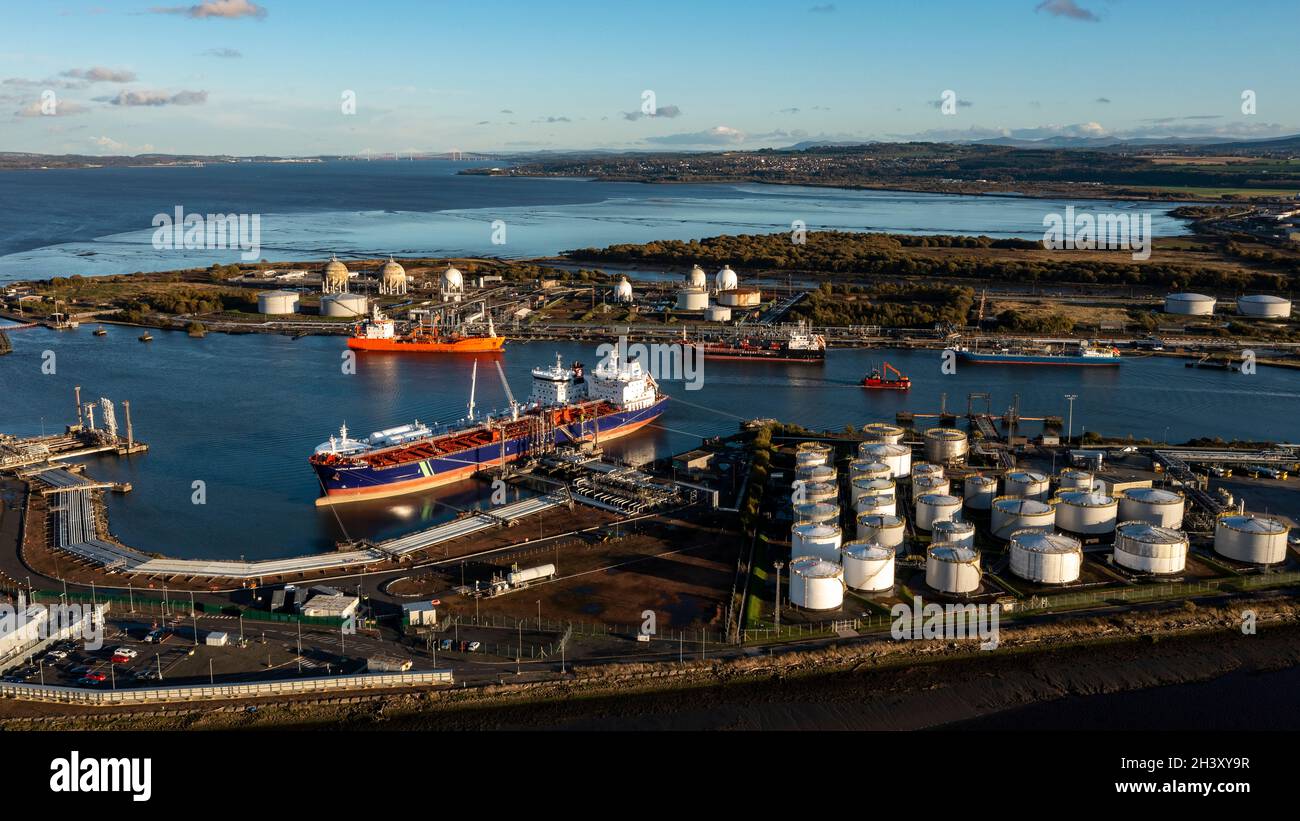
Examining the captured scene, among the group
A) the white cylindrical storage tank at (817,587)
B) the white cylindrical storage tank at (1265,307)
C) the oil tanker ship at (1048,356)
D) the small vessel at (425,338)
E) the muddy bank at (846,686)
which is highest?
the white cylindrical storage tank at (1265,307)

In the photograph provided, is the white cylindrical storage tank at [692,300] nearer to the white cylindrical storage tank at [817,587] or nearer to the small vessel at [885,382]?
the small vessel at [885,382]

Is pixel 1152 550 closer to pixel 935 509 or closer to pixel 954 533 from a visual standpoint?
pixel 954 533

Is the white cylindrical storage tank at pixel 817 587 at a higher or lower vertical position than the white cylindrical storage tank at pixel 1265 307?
lower

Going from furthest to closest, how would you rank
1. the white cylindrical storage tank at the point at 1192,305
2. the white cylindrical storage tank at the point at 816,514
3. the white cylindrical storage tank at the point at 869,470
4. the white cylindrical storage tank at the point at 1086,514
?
the white cylindrical storage tank at the point at 1192,305, the white cylindrical storage tank at the point at 869,470, the white cylindrical storage tank at the point at 1086,514, the white cylindrical storage tank at the point at 816,514

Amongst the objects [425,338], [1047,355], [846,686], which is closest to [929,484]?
[846,686]

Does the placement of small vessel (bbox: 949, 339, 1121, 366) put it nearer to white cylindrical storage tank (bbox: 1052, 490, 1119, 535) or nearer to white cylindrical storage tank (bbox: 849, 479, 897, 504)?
white cylindrical storage tank (bbox: 849, 479, 897, 504)

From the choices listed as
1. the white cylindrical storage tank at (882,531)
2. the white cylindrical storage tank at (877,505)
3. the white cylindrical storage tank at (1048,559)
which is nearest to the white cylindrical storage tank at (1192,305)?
the white cylindrical storage tank at (877,505)
